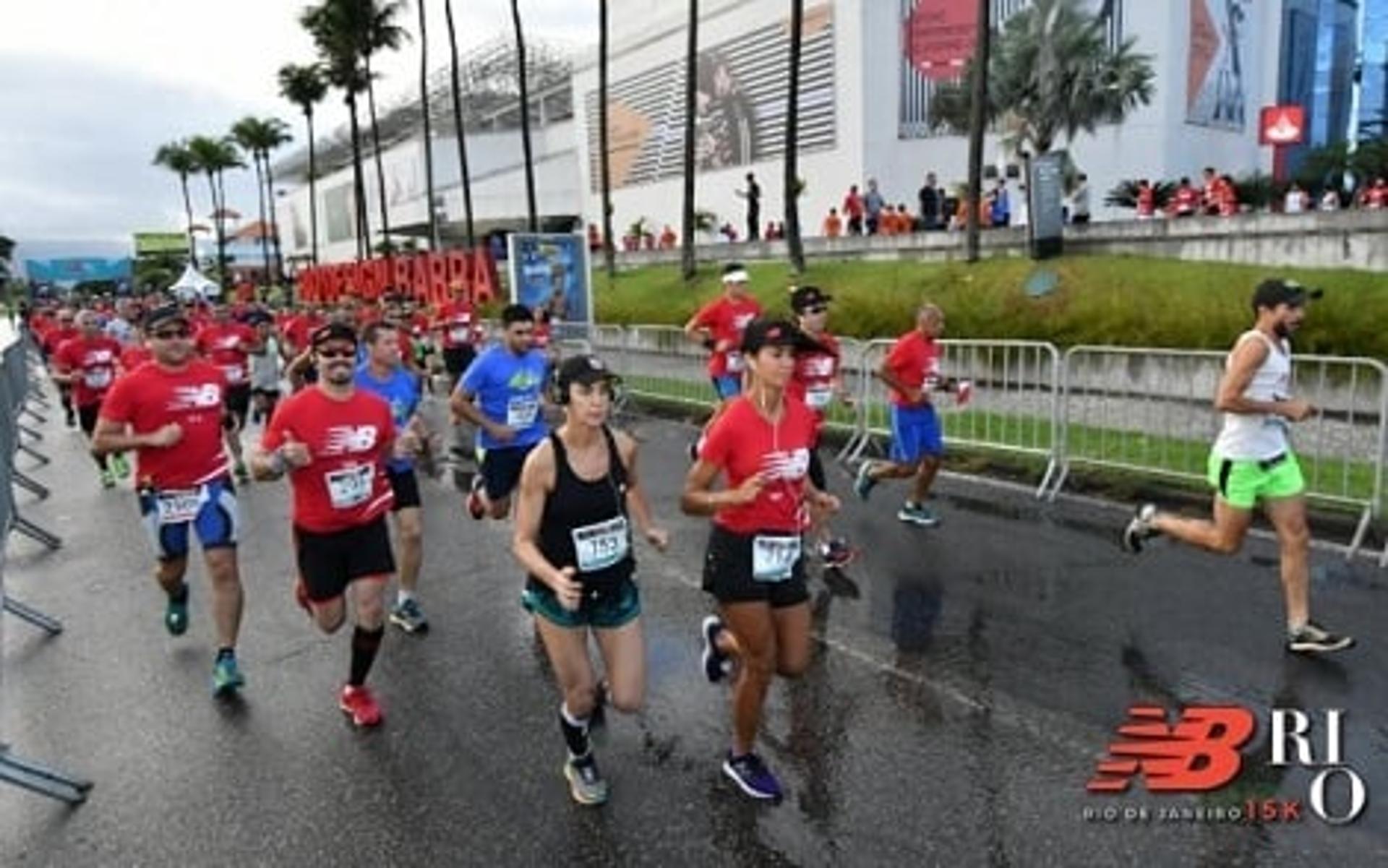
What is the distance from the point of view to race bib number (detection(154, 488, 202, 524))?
19.5 feet

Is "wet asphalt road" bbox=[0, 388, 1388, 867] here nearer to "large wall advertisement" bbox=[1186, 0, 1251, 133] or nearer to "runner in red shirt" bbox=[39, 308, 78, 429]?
"runner in red shirt" bbox=[39, 308, 78, 429]

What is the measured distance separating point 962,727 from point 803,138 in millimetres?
39193

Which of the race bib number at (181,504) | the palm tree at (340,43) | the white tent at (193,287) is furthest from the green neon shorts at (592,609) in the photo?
the palm tree at (340,43)

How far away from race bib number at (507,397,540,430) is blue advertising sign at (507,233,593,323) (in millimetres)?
10651

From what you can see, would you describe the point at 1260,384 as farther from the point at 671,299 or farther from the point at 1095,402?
the point at 671,299

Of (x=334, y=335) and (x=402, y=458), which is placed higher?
(x=334, y=335)

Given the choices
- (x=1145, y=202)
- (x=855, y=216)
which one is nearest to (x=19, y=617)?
(x=1145, y=202)

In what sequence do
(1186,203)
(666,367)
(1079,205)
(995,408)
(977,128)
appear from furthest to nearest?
(1079,205) → (1186,203) → (977,128) → (666,367) → (995,408)

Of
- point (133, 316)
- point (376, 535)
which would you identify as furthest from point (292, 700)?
point (133, 316)

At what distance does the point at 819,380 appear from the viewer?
8297 millimetres

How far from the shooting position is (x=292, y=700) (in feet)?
18.7

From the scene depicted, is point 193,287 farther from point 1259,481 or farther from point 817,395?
point 1259,481

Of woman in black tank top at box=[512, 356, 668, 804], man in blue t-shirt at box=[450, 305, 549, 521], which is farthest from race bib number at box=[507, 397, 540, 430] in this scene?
woman in black tank top at box=[512, 356, 668, 804]

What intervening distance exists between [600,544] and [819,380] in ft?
14.3
